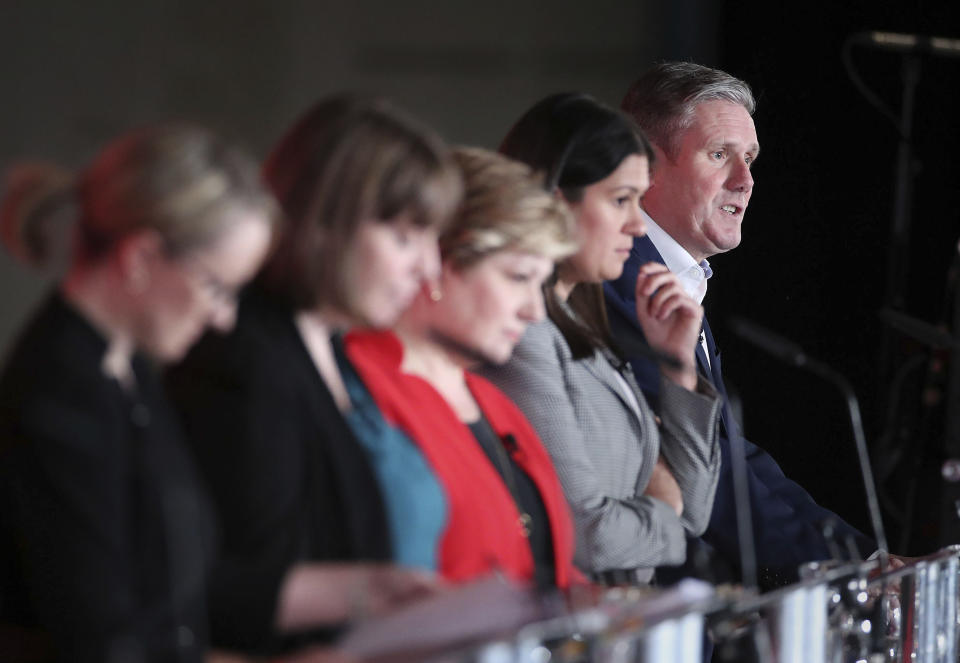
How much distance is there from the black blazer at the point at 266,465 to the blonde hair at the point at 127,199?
0.19 m

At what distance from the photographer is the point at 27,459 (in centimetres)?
140

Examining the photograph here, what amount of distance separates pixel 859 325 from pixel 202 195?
2.67 meters

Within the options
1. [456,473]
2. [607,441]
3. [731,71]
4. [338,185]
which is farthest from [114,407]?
[731,71]

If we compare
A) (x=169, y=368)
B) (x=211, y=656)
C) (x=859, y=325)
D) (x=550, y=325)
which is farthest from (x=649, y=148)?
(x=859, y=325)

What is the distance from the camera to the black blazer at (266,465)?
157cm

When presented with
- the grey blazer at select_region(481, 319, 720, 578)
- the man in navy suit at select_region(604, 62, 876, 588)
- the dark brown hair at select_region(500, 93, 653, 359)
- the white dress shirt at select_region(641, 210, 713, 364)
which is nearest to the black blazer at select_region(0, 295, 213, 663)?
the grey blazer at select_region(481, 319, 720, 578)

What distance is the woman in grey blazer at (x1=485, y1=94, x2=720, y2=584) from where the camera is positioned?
2.22 m

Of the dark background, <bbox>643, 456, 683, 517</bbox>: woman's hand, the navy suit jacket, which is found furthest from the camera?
the navy suit jacket

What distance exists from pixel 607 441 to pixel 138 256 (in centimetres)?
104

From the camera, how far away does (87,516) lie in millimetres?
1398

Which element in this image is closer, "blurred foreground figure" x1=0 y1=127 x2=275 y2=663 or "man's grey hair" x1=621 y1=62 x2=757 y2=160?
"blurred foreground figure" x1=0 y1=127 x2=275 y2=663

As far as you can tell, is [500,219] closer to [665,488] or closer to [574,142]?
[574,142]

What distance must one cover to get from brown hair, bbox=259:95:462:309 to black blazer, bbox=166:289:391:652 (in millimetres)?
65

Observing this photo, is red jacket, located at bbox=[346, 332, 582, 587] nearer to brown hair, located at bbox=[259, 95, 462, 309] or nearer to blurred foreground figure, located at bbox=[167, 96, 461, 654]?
blurred foreground figure, located at bbox=[167, 96, 461, 654]
